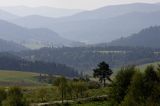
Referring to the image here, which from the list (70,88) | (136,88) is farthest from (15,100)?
(70,88)

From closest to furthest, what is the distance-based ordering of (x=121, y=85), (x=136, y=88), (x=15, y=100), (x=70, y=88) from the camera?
(x=136, y=88) < (x=15, y=100) < (x=121, y=85) < (x=70, y=88)

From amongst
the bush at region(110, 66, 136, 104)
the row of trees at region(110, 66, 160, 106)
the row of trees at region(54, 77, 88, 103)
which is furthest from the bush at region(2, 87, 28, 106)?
the row of trees at region(54, 77, 88, 103)

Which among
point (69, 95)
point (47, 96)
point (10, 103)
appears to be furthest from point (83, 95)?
point (10, 103)

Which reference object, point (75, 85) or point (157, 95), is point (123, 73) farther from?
point (75, 85)

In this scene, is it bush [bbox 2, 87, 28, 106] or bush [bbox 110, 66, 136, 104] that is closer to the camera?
bush [bbox 2, 87, 28, 106]

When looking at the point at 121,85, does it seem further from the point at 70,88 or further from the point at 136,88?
the point at 70,88

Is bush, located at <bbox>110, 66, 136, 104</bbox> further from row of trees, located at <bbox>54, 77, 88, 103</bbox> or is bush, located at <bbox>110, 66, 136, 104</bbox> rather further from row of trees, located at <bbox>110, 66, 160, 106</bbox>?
row of trees, located at <bbox>54, 77, 88, 103</bbox>

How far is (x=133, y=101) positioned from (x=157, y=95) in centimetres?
503

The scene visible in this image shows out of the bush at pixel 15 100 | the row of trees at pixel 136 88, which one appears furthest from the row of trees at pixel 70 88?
the bush at pixel 15 100

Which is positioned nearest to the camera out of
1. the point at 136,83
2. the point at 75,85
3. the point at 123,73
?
the point at 136,83

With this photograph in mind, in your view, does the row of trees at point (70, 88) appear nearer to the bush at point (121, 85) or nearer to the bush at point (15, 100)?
the bush at point (121, 85)

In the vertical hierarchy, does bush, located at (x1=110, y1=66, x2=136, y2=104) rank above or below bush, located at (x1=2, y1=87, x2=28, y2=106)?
above

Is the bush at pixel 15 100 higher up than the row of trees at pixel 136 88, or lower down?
lower down

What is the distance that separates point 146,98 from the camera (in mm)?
55312
